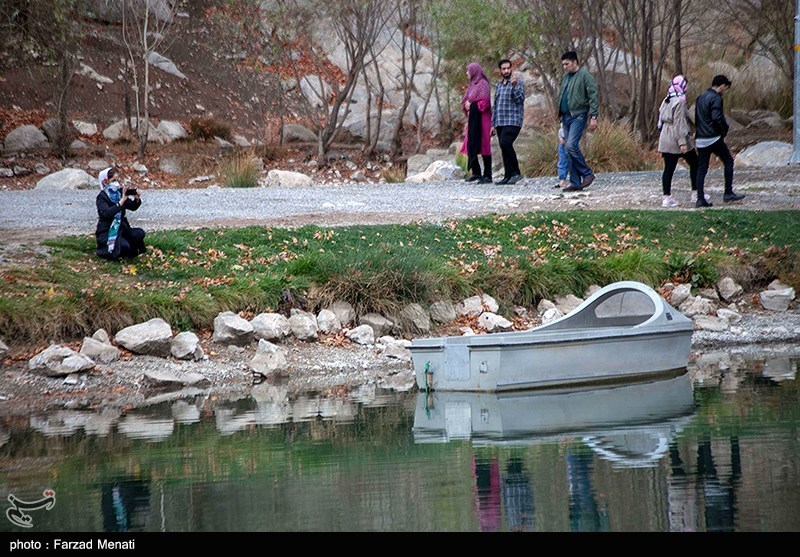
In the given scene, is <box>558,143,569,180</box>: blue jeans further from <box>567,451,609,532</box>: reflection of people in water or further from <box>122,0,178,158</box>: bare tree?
<box>122,0,178,158</box>: bare tree

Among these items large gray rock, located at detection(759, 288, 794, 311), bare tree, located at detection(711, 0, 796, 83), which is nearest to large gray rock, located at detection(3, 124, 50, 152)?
bare tree, located at detection(711, 0, 796, 83)

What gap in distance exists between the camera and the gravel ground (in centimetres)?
1145

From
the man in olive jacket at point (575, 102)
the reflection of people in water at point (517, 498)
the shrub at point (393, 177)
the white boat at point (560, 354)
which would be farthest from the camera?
the shrub at point (393, 177)

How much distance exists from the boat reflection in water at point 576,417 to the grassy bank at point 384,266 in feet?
10.6

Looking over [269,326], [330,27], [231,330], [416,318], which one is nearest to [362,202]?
[416,318]

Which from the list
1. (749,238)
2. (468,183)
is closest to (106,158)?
(468,183)

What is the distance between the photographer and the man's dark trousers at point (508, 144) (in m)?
18.9

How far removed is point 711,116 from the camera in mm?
16422

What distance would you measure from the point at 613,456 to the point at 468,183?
44.8 feet

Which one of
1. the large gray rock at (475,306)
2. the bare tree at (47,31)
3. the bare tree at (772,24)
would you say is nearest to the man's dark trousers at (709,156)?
the large gray rock at (475,306)

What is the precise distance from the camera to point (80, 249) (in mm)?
14062

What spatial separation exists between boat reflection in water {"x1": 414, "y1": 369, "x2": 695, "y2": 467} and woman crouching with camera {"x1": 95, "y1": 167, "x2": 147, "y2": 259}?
473 cm

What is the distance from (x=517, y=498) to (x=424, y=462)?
129 cm

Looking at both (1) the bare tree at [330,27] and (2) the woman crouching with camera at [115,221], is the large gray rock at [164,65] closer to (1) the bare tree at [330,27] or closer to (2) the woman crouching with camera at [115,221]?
(1) the bare tree at [330,27]
